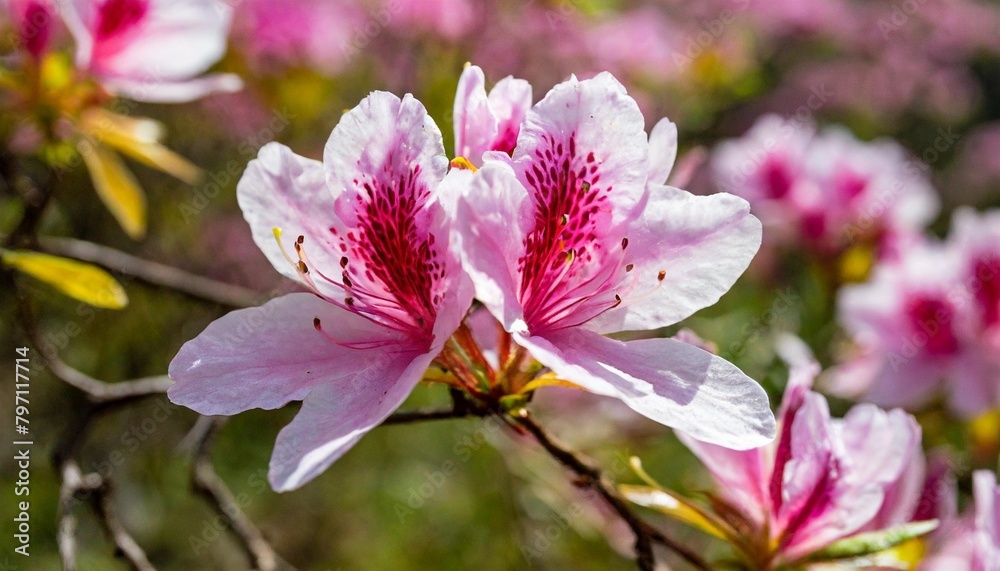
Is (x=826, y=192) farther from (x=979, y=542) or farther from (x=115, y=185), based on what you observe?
(x=115, y=185)

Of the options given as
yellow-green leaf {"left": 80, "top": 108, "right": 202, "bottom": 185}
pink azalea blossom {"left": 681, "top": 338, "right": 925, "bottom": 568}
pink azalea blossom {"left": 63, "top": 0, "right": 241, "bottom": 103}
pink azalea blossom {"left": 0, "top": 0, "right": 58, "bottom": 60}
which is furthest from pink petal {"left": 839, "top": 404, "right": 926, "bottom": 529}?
pink azalea blossom {"left": 0, "top": 0, "right": 58, "bottom": 60}

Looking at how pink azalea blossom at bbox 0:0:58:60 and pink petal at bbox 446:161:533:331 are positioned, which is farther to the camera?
pink azalea blossom at bbox 0:0:58:60

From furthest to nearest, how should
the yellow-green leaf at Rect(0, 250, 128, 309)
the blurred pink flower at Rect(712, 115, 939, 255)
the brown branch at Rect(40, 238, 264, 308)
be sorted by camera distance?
the blurred pink flower at Rect(712, 115, 939, 255) < the brown branch at Rect(40, 238, 264, 308) < the yellow-green leaf at Rect(0, 250, 128, 309)

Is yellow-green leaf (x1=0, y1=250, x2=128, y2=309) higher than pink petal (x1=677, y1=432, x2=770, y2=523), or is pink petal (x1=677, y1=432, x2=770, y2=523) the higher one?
yellow-green leaf (x1=0, y1=250, x2=128, y2=309)

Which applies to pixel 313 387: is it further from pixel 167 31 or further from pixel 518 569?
pixel 518 569

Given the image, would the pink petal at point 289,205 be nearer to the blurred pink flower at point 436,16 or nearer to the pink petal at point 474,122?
the pink petal at point 474,122

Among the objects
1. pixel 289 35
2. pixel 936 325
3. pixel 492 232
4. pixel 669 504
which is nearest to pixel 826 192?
pixel 936 325

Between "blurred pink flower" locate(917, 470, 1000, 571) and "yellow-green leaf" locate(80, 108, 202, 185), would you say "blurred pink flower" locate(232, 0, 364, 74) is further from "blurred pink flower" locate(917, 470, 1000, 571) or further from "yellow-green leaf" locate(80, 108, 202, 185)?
"blurred pink flower" locate(917, 470, 1000, 571)
